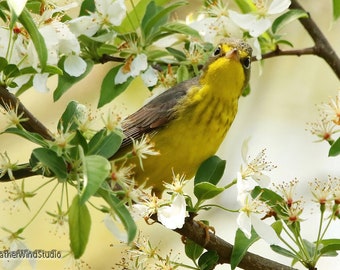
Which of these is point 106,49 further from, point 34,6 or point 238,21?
point 238,21

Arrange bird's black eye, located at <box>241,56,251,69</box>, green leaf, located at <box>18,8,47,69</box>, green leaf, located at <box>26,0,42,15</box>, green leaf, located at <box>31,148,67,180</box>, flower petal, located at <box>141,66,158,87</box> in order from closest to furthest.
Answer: green leaf, located at <box>31,148,67,180</box>
green leaf, located at <box>18,8,47,69</box>
green leaf, located at <box>26,0,42,15</box>
flower petal, located at <box>141,66,158,87</box>
bird's black eye, located at <box>241,56,251,69</box>

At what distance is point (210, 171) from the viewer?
4281 millimetres

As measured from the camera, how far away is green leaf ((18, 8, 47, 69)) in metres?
3.36

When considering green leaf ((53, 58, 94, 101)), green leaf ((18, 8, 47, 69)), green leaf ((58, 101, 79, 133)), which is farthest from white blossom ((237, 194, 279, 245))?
green leaf ((53, 58, 94, 101))

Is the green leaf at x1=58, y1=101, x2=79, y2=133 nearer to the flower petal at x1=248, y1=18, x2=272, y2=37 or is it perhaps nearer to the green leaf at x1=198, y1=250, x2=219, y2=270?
the green leaf at x1=198, y1=250, x2=219, y2=270

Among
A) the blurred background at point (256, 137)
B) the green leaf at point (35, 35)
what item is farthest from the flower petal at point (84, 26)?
the blurred background at point (256, 137)

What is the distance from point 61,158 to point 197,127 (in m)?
2.01

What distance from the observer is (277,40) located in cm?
504

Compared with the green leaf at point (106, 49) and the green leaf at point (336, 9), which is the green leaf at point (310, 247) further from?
the green leaf at point (106, 49)

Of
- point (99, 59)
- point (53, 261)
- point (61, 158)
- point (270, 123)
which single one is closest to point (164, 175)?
point (99, 59)

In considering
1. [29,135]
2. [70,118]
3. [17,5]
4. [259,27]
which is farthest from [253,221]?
[17,5]

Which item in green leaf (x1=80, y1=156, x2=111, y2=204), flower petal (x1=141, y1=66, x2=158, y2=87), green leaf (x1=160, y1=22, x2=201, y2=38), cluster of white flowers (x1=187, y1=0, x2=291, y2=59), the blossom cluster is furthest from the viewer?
flower petal (x1=141, y1=66, x2=158, y2=87)

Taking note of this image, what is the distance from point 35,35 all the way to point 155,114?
6.51 feet

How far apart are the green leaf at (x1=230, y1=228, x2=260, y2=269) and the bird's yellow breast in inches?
43.6
